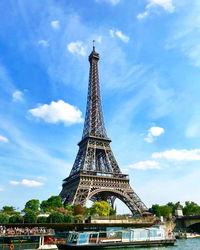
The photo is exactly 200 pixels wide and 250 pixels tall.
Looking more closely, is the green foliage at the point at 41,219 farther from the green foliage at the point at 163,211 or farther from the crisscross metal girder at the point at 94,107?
the green foliage at the point at 163,211

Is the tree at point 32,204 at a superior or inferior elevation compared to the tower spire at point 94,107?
inferior

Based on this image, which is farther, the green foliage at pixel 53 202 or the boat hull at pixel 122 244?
the green foliage at pixel 53 202

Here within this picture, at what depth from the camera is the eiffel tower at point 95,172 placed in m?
62.4

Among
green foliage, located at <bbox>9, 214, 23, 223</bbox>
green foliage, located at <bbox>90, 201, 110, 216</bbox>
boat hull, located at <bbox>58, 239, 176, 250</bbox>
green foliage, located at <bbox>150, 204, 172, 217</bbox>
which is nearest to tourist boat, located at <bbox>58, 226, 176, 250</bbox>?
boat hull, located at <bbox>58, 239, 176, 250</bbox>

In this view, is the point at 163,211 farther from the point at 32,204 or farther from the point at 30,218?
the point at 30,218

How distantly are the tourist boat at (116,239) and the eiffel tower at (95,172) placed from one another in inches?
955

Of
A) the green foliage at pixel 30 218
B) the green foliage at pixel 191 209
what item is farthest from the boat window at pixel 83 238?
the green foliage at pixel 191 209

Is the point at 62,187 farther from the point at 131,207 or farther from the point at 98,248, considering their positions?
the point at 98,248

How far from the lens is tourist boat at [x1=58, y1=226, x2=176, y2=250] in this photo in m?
30.6

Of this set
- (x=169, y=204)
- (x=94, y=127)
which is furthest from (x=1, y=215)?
(x=169, y=204)

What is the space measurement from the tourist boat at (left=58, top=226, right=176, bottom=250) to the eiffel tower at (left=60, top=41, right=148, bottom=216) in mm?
24260

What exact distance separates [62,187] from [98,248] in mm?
47702

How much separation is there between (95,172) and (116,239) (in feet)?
114

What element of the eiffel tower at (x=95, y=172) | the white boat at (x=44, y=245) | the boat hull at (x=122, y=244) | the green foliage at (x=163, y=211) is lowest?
the green foliage at (x=163, y=211)
